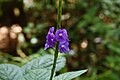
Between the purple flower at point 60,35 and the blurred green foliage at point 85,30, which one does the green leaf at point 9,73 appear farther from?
the blurred green foliage at point 85,30

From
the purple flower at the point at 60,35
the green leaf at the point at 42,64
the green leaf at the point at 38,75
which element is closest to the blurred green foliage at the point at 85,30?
the green leaf at the point at 42,64

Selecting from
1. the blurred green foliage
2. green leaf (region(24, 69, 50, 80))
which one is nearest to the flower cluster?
green leaf (region(24, 69, 50, 80))

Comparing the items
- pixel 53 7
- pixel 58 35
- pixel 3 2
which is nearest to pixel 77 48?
pixel 53 7

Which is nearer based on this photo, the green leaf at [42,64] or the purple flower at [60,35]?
the purple flower at [60,35]

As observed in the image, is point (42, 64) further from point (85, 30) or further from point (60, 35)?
point (85, 30)

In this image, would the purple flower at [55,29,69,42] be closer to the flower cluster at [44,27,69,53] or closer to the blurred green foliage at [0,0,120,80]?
the flower cluster at [44,27,69,53]
